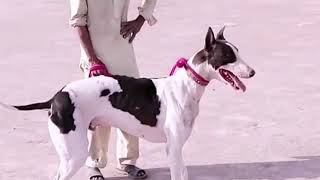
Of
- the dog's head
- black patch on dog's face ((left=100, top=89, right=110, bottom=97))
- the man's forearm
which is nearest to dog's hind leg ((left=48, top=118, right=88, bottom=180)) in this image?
black patch on dog's face ((left=100, top=89, right=110, bottom=97))

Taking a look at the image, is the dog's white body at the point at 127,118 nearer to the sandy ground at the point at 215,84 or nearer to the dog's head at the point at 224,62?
the dog's head at the point at 224,62

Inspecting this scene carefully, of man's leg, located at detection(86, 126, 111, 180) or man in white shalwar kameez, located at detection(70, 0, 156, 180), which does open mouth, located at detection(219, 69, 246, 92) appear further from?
man's leg, located at detection(86, 126, 111, 180)

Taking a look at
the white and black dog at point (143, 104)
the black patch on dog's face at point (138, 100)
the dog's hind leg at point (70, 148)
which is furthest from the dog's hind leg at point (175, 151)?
the dog's hind leg at point (70, 148)

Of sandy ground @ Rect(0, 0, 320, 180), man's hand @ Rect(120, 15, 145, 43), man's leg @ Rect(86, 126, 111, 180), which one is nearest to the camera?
man's hand @ Rect(120, 15, 145, 43)

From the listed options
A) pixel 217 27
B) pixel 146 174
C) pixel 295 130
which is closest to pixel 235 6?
pixel 217 27

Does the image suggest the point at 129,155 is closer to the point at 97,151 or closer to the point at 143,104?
the point at 97,151

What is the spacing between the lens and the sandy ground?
6.67 m

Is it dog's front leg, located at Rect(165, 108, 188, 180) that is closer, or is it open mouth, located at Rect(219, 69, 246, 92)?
open mouth, located at Rect(219, 69, 246, 92)

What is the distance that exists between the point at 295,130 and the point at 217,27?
5.24 metres

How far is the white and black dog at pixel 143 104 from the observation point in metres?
5.50

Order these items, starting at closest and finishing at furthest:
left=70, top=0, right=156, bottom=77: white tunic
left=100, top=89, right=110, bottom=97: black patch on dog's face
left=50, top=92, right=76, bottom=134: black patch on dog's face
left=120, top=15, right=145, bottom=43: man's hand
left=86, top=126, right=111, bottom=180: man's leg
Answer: left=50, top=92, right=76, bottom=134: black patch on dog's face, left=100, top=89, right=110, bottom=97: black patch on dog's face, left=70, top=0, right=156, bottom=77: white tunic, left=120, top=15, right=145, bottom=43: man's hand, left=86, top=126, right=111, bottom=180: man's leg

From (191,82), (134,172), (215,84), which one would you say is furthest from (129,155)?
(215,84)

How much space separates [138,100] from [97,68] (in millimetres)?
453

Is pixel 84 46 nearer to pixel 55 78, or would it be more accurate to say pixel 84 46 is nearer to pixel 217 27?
pixel 55 78
